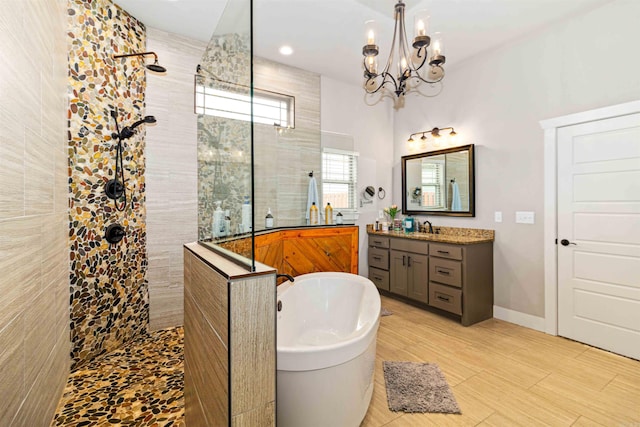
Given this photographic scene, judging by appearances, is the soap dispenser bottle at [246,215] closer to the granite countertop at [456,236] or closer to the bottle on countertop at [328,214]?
the bottle on countertop at [328,214]

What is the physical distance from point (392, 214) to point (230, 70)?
3328mm

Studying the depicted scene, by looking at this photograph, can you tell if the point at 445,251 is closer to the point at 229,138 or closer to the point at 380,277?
the point at 380,277

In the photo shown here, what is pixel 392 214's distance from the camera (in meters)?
4.26

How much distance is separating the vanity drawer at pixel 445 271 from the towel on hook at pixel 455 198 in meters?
0.79

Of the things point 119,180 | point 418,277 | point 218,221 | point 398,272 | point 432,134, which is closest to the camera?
point 218,221

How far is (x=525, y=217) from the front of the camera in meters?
3.05

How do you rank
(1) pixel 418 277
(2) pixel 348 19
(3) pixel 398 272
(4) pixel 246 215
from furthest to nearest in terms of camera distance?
(3) pixel 398 272, (1) pixel 418 277, (2) pixel 348 19, (4) pixel 246 215

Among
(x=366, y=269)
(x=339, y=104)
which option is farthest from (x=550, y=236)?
(x=339, y=104)

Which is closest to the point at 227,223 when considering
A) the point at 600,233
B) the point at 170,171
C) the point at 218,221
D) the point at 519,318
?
the point at 218,221

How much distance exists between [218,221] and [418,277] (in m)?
2.72

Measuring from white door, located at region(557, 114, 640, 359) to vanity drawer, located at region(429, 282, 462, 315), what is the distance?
0.90m

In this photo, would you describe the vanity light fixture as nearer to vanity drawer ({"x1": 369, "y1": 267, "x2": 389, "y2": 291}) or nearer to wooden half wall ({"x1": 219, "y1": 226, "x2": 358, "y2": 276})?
wooden half wall ({"x1": 219, "y1": 226, "x2": 358, "y2": 276})

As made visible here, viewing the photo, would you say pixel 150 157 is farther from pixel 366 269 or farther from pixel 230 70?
pixel 366 269

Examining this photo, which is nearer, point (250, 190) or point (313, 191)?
point (250, 190)
